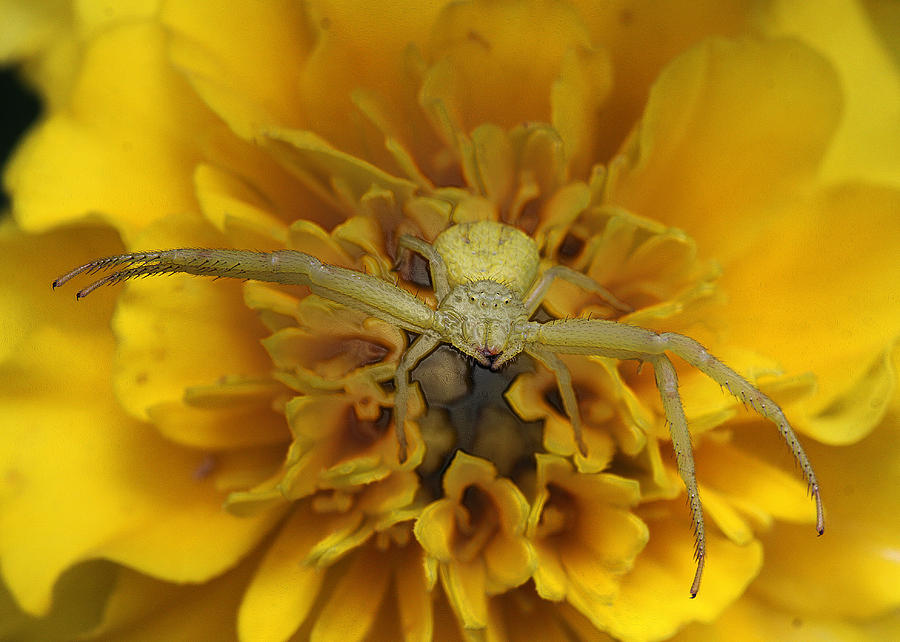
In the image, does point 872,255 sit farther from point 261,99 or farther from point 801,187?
point 261,99

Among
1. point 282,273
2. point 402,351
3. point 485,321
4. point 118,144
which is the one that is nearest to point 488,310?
point 485,321

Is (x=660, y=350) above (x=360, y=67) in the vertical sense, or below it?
below

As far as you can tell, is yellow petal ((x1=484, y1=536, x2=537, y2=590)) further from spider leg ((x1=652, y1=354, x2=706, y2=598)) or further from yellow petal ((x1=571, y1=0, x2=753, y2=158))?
yellow petal ((x1=571, y1=0, x2=753, y2=158))

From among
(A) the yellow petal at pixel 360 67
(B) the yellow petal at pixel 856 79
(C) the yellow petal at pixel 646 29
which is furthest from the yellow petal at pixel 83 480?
(B) the yellow petal at pixel 856 79

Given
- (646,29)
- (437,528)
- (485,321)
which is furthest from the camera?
(485,321)

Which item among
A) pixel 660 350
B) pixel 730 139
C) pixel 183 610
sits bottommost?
pixel 183 610

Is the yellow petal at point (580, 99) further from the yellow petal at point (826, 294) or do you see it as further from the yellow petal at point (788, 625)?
the yellow petal at point (788, 625)

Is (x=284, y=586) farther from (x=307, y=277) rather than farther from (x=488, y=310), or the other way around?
(x=488, y=310)

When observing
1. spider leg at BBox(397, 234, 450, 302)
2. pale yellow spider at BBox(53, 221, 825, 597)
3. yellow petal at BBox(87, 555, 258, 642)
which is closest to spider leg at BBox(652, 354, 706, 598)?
pale yellow spider at BBox(53, 221, 825, 597)
